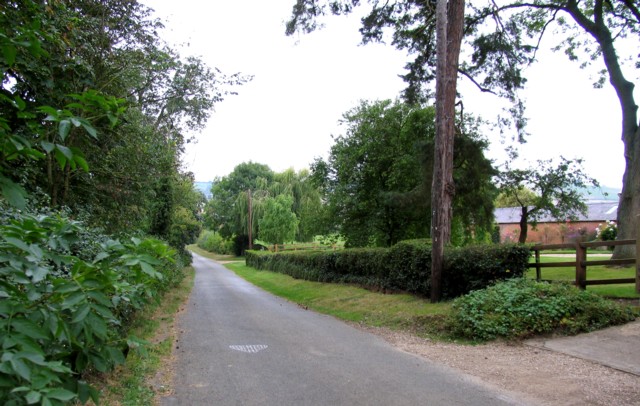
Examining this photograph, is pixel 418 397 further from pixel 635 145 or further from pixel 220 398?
pixel 635 145

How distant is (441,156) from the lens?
12.6m

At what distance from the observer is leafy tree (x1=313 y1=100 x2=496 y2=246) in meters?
20.9

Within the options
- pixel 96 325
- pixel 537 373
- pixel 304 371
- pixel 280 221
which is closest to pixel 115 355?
pixel 96 325

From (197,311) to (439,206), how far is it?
26.5 feet

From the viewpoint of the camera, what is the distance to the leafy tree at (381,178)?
20.9 meters

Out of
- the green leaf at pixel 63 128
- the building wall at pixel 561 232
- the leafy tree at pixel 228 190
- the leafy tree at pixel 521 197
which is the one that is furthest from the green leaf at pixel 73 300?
the leafy tree at pixel 228 190

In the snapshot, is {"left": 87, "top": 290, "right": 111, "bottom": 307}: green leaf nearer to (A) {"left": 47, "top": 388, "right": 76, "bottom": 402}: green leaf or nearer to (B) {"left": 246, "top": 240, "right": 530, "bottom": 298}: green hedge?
(A) {"left": 47, "top": 388, "right": 76, "bottom": 402}: green leaf

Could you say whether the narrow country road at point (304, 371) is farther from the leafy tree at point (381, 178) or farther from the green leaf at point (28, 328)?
the leafy tree at point (381, 178)

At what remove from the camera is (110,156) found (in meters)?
10.1

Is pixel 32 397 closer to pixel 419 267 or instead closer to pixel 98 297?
pixel 98 297

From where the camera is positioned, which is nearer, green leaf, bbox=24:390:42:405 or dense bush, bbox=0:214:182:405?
green leaf, bbox=24:390:42:405

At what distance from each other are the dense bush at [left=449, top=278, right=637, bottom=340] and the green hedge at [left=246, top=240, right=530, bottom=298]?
1.17 metres

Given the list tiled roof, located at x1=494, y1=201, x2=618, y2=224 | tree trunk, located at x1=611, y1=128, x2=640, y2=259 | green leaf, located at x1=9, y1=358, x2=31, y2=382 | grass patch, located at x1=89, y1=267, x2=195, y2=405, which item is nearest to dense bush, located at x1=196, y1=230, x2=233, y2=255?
tiled roof, located at x1=494, y1=201, x2=618, y2=224

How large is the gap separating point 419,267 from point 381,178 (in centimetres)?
1018
